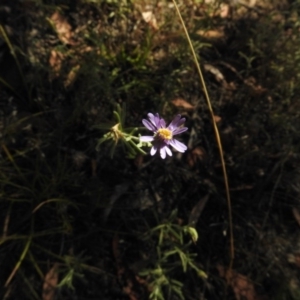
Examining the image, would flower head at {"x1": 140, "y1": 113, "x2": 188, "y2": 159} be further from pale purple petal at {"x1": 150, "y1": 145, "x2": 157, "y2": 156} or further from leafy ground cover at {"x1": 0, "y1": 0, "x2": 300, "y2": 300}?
leafy ground cover at {"x1": 0, "y1": 0, "x2": 300, "y2": 300}

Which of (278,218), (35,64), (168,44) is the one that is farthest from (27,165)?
(278,218)

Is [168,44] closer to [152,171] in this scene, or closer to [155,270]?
[152,171]

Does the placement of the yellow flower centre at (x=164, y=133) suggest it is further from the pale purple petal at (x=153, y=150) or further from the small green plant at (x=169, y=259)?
the small green plant at (x=169, y=259)

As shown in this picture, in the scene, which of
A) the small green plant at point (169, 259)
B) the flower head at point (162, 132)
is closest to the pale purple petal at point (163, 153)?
the flower head at point (162, 132)

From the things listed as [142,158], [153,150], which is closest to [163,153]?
[153,150]

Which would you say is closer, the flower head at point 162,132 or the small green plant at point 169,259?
the flower head at point 162,132

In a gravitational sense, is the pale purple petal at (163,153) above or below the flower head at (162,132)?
below

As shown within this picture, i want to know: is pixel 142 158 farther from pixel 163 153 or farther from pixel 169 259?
pixel 163 153

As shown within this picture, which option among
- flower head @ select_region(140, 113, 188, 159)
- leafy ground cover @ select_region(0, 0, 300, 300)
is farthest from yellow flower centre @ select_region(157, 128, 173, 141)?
leafy ground cover @ select_region(0, 0, 300, 300)
